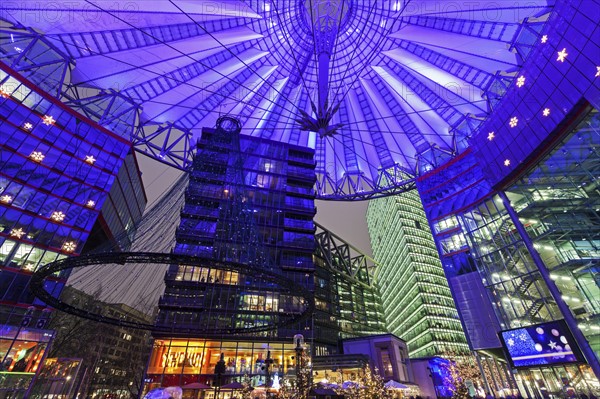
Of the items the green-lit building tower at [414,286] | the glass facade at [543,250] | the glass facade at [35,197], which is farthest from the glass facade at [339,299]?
the glass facade at [35,197]

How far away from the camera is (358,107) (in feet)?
142

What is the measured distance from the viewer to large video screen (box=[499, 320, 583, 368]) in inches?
948

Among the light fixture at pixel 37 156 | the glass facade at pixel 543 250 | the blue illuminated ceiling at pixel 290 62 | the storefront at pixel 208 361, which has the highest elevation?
the blue illuminated ceiling at pixel 290 62

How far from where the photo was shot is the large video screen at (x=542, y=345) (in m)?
24.1

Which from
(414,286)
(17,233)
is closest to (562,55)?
(17,233)

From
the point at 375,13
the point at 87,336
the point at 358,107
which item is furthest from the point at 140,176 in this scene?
the point at 375,13

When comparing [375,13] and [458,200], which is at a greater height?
[375,13]

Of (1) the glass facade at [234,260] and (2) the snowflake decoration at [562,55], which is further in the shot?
(1) the glass facade at [234,260]

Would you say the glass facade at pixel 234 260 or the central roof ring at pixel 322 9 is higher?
the central roof ring at pixel 322 9

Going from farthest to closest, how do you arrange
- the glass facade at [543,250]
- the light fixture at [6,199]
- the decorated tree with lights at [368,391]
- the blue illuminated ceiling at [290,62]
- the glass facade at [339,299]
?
1. the glass facade at [339,299]
2. the light fixture at [6,199]
3. the blue illuminated ceiling at [290,62]
4. the decorated tree with lights at [368,391]
5. the glass facade at [543,250]

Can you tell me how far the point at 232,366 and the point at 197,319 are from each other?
6996 mm

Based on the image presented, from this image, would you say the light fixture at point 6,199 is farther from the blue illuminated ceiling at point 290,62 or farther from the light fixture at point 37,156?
the blue illuminated ceiling at point 290,62

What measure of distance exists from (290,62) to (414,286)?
67.4 meters

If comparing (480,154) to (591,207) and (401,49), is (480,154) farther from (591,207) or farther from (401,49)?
(401,49)
